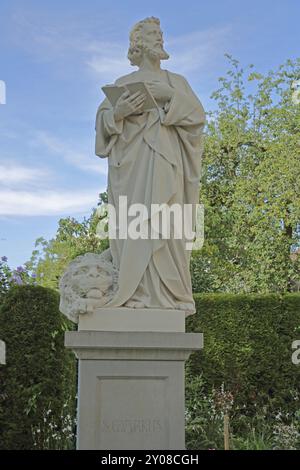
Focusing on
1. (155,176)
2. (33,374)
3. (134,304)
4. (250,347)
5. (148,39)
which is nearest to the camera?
(134,304)

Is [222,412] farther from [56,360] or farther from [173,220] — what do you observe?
[173,220]

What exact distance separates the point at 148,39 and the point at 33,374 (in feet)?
16.3

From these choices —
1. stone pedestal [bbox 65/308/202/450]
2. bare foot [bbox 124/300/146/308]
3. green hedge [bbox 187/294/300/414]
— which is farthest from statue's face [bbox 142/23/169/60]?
green hedge [bbox 187/294/300/414]

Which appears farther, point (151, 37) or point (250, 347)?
point (250, 347)

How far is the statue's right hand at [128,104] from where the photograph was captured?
15.4 ft

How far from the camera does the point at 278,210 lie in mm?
14219

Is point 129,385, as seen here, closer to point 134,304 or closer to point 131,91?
point 134,304

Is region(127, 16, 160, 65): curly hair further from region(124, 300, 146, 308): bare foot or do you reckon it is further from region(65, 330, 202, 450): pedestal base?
region(65, 330, 202, 450): pedestal base

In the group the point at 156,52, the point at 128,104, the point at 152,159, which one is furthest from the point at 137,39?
the point at 152,159

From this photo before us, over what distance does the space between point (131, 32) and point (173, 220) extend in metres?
1.71

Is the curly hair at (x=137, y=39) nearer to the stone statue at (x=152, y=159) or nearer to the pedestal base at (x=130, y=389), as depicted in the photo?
the stone statue at (x=152, y=159)

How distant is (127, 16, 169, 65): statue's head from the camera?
4.97 meters

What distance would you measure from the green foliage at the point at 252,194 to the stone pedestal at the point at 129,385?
32.7 feet

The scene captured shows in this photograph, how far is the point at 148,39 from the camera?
16.3 ft
